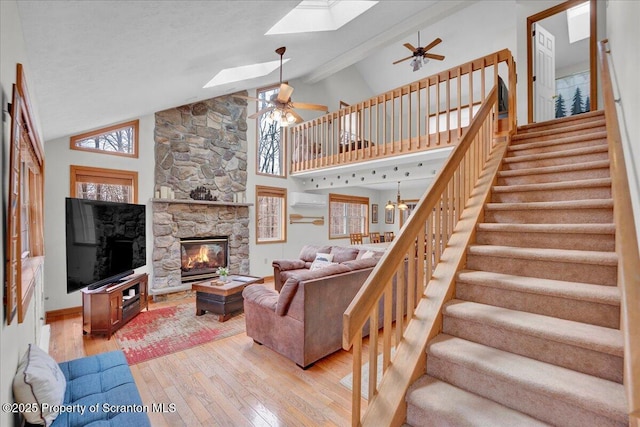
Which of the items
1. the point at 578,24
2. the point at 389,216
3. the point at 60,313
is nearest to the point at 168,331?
Answer: the point at 60,313

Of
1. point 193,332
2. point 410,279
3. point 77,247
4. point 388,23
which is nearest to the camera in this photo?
point 410,279

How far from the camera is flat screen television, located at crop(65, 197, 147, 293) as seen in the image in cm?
283

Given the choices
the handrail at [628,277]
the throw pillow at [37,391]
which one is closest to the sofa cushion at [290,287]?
the throw pillow at [37,391]

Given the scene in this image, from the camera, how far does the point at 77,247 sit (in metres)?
2.85

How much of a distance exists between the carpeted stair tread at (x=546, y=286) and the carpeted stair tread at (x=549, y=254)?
0.14 m

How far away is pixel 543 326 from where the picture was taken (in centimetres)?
158

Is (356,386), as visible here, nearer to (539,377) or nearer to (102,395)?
(539,377)

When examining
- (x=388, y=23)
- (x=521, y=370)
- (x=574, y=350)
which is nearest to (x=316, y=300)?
(x=521, y=370)

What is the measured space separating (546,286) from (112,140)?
5.69 metres

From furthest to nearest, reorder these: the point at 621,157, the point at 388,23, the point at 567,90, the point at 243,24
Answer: the point at 567,90
the point at 388,23
the point at 243,24
the point at 621,157

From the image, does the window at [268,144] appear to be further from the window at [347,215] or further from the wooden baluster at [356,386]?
the wooden baluster at [356,386]

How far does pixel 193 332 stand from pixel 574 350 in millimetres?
3595

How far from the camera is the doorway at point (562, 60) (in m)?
4.42

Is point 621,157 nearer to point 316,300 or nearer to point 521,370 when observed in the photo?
point 521,370
